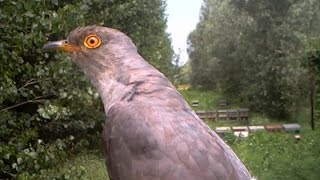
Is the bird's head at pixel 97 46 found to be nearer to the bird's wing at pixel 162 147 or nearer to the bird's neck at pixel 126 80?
the bird's neck at pixel 126 80

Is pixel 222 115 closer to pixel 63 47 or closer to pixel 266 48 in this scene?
pixel 266 48

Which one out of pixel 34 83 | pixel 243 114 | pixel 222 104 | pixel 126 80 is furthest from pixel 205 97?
pixel 126 80

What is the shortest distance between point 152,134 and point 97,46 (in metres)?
0.75

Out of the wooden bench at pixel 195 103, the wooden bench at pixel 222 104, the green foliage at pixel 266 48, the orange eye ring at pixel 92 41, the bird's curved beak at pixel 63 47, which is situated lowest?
the wooden bench at pixel 222 104

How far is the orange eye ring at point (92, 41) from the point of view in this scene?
9.42ft

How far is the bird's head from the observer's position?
2.79 metres

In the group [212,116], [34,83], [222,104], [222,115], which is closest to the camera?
[34,83]

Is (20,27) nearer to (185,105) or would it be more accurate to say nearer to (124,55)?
(124,55)

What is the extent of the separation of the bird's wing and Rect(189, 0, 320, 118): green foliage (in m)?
22.9

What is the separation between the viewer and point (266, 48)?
90.4 feet

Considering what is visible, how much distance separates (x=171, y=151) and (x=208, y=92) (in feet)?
127

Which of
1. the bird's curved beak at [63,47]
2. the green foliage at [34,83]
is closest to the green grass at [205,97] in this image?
the green foliage at [34,83]

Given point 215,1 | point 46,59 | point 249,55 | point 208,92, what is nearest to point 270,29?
point 249,55

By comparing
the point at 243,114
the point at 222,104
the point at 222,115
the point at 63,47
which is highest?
the point at 63,47
